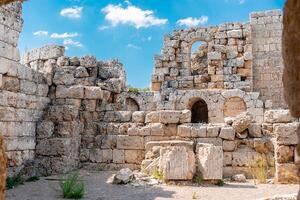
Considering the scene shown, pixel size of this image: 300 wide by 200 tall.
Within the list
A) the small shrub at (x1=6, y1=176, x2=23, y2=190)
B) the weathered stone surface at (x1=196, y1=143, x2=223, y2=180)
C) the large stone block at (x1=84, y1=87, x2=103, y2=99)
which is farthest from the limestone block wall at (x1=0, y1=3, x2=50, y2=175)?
the weathered stone surface at (x1=196, y1=143, x2=223, y2=180)

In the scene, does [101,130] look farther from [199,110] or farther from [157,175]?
[199,110]

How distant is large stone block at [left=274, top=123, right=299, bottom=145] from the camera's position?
8.74m

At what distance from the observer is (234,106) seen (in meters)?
18.5

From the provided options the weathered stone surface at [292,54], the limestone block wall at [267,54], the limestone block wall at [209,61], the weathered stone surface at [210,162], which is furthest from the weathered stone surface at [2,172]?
the limestone block wall at [267,54]

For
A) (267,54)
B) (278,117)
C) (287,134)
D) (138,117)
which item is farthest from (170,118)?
(267,54)

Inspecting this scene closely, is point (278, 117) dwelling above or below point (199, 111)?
below

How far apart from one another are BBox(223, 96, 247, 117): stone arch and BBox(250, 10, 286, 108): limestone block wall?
2322 mm

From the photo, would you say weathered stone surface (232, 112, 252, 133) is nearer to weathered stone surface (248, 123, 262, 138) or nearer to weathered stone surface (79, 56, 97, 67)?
weathered stone surface (248, 123, 262, 138)

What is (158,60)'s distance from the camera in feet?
71.3

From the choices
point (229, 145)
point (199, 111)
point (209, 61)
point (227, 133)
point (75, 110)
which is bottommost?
point (229, 145)

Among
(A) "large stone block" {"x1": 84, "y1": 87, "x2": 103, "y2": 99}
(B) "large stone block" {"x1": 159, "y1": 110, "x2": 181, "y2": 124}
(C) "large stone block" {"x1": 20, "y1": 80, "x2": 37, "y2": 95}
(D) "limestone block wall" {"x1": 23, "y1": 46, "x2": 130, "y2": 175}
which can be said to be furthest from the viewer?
(A) "large stone block" {"x1": 84, "y1": 87, "x2": 103, "y2": 99}

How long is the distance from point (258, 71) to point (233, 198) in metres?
14.6

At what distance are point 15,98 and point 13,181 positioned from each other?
2.04 metres

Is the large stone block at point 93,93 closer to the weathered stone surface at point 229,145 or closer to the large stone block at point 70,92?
the large stone block at point 70,92
